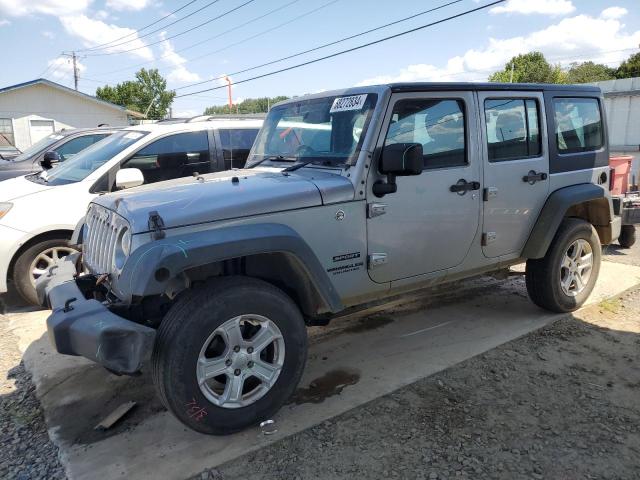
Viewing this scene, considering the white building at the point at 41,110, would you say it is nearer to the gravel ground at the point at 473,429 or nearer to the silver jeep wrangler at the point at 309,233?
the silver jeep wrangler at the point at 309,233

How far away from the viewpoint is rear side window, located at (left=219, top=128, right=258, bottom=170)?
6145 millimetres

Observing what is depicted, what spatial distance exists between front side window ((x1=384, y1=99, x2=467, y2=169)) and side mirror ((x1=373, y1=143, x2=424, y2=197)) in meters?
0.21

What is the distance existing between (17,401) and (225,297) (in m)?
1.94

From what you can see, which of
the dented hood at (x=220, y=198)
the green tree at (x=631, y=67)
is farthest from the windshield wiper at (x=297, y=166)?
the green tree at (x=631, y=67)

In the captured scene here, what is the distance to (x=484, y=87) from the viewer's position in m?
3.99

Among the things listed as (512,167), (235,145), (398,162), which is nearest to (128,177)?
(235,145)

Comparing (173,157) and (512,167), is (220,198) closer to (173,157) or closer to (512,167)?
(512,167)

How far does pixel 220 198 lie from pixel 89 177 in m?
3.06

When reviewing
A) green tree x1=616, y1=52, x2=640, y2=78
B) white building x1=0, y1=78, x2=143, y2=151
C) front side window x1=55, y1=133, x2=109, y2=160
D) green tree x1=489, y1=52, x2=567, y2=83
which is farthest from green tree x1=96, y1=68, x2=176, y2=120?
green tree x1=616, y1=52, x2=640, y2=78

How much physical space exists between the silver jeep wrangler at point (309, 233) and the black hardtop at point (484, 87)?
0.06 feet

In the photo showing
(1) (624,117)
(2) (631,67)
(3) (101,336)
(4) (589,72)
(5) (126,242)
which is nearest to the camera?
(3) (101,336)

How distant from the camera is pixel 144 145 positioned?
562 cm

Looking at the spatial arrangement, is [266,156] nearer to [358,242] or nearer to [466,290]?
[358,242]

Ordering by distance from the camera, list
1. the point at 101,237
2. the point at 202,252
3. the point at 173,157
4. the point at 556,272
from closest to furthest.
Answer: the point at 202,252 → the point at 101,237 → the point at 556,272 → the point at 173,157
